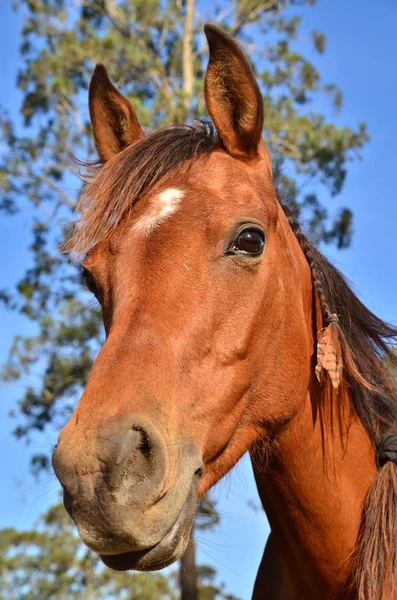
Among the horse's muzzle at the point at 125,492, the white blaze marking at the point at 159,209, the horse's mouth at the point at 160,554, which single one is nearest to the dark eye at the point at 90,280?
the white blaze marking at the point at 159,209

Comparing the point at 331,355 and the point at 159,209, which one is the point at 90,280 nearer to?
the point at 159,209

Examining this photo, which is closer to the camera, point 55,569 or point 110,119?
point 110,119

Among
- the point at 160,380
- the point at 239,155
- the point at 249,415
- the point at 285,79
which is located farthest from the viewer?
the point at 285,79

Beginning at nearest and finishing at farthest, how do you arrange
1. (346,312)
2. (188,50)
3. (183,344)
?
1. (183,344)
2. (346,312)
3. (188,50)

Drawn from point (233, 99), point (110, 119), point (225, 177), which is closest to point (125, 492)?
point (225, 177)

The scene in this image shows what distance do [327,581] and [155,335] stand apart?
4.82 ft

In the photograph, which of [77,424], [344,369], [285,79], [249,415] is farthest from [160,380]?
[285,79]

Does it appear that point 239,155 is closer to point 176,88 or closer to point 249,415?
point 249,415

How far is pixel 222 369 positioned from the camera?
9.03 feet

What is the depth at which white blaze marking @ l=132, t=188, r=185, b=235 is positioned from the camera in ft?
9.25

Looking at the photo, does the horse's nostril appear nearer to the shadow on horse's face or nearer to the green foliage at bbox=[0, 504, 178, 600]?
the shadow on horse's face

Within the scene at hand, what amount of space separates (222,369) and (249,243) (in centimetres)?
56

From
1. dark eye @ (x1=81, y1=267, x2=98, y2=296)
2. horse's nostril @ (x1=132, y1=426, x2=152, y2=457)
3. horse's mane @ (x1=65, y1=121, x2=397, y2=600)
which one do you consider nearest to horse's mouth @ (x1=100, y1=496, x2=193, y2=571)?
horse's nostril @ (x1=132, y1=426, x2=152, y2=457)

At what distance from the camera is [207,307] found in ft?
8.83
